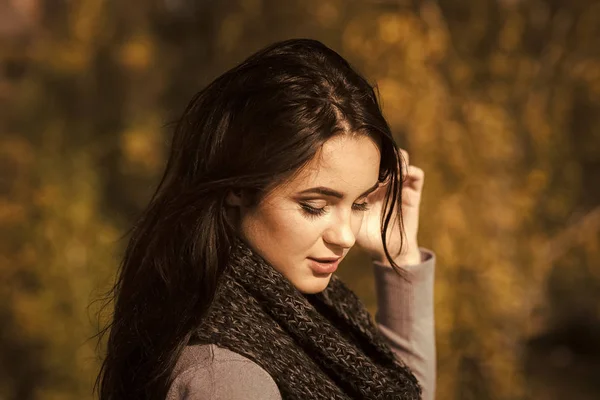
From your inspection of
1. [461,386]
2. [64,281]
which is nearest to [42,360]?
[64,281]

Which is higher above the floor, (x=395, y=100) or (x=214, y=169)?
(x=395, y=100)

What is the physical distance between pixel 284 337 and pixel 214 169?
245 mm

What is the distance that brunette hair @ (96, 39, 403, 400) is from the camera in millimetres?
1043

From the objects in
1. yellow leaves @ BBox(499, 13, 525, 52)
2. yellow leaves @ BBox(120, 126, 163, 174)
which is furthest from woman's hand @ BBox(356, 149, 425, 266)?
yellow leaves @ BBox(120, 126, 163, 174)

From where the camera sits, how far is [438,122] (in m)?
2.83

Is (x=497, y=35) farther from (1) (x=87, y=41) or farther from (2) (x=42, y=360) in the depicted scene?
(2) (x=42, y=360)

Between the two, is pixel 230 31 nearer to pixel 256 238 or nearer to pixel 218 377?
pixel 256 238

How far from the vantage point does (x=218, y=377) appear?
96 cm

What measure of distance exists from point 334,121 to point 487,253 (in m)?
1.91

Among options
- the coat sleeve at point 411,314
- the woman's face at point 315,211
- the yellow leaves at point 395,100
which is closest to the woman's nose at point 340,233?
the woman's face at point 315,211

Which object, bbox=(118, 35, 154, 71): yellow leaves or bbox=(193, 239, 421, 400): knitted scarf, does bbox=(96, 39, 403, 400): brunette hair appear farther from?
bbox=(118, 35, 154, 71): yellow leaves

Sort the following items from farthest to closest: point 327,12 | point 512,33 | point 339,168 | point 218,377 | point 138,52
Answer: point 138,52, point 512,33, point 327,12, point 339,168, point 218,377

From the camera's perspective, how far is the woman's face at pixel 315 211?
3.48 feet

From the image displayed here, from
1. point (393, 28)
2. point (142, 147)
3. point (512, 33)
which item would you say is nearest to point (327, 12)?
point (393, 28)
